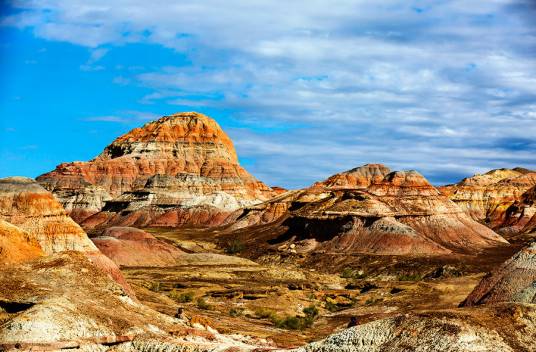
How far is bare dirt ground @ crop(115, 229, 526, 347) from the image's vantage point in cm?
5281

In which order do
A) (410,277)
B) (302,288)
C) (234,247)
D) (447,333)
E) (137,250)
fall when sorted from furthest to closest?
1. (234,247)
2. (137,250)
3. (410,277)
4. (302,288)
5. (447,333)

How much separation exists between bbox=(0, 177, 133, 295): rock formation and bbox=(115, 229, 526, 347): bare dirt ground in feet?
17.1

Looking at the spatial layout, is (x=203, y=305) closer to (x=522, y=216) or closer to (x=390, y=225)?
(x=390, y=225)

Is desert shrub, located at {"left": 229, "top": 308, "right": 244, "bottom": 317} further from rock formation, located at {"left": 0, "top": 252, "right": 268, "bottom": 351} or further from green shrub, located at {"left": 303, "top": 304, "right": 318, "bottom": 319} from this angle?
rock formation, located at {"left": 0, "top": 252, "right": 268, "bottom": 351}

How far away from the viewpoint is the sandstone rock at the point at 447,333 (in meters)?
24.0

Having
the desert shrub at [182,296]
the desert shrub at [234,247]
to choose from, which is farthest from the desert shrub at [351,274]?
the desert shrub at [182,296]

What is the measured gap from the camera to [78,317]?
107 ft

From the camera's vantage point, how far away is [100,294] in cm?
3706

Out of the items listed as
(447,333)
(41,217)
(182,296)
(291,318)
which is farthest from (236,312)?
(447,333)

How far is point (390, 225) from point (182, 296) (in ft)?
190

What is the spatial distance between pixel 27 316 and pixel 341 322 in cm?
2856

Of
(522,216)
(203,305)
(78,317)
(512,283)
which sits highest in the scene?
(522,216)

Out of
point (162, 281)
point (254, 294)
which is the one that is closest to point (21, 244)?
point (254, 294)

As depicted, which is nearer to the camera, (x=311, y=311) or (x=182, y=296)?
(x=311, y=311)
